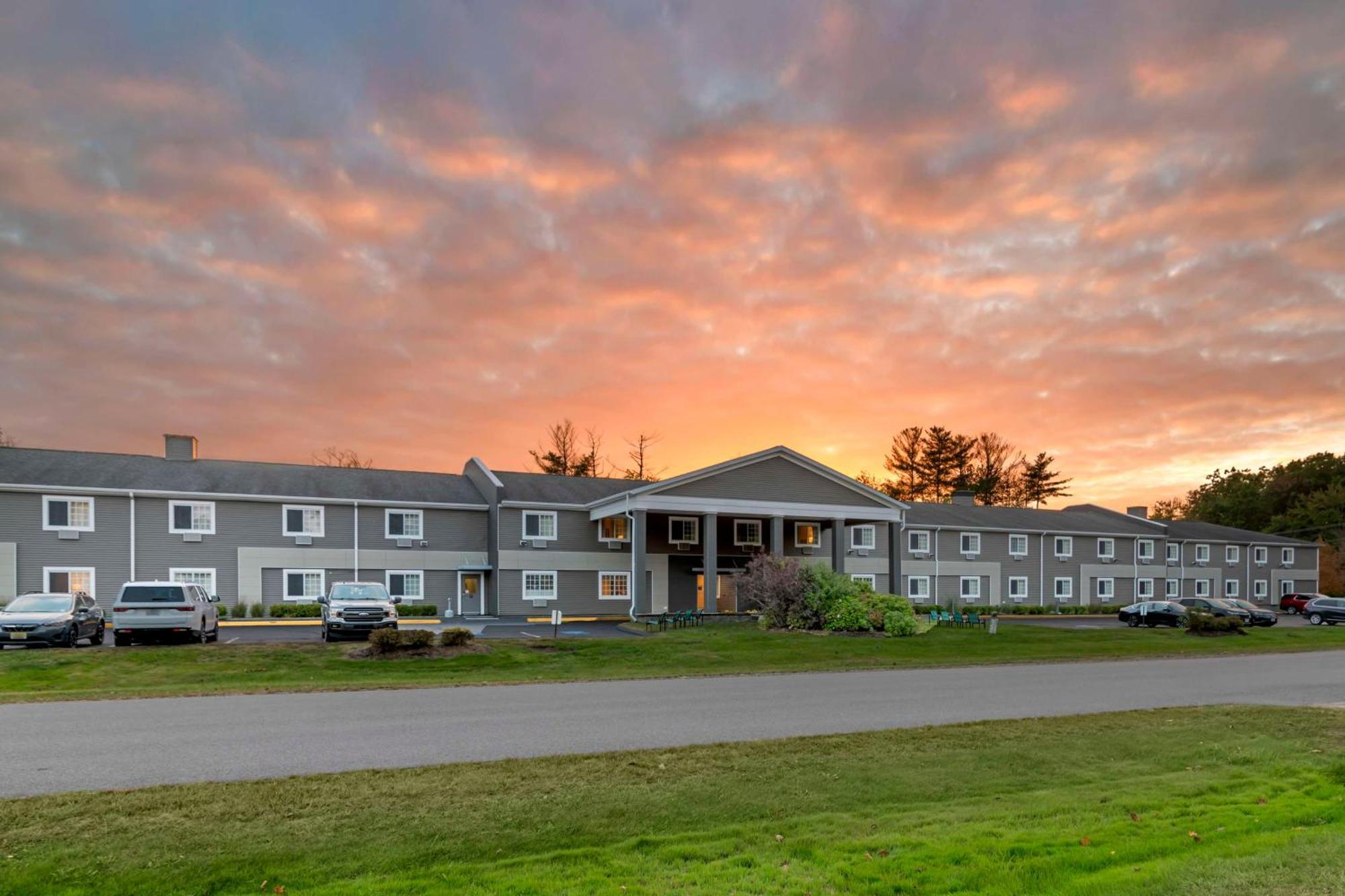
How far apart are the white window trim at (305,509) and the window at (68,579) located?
264 inches

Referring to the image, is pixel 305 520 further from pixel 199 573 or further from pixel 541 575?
pixel 541 575

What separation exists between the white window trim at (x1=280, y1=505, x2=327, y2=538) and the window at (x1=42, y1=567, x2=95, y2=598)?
6.70m

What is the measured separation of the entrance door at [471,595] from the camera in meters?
38.6

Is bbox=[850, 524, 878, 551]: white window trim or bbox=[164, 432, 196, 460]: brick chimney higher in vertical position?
bbox=[164, 432, 196, 460]: brick chimney

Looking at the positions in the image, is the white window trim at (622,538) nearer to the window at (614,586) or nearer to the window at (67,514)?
the window at (614,586)

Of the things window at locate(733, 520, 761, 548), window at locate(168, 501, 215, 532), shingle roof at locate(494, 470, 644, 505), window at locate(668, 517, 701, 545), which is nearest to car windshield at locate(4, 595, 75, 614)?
window at locate(168, 501, 215, 532)

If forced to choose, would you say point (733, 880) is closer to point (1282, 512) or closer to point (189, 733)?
point (189, 733)

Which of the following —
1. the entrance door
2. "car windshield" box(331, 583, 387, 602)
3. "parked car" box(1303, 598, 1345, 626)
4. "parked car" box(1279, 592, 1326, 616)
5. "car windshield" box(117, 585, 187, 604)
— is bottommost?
"parked car" box(1279, 592, 1326, 616)

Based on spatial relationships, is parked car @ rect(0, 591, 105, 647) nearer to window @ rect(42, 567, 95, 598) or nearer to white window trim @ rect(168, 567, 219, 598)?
window @ rect(42, 567, 95, 598)

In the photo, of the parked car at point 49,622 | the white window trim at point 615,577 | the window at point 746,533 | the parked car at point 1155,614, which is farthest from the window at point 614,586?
the parked car at point 1155,614

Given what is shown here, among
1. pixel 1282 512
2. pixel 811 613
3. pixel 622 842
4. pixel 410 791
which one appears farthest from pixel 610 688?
pixel 1282 512

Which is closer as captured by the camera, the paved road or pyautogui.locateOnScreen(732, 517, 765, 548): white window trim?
the paved road

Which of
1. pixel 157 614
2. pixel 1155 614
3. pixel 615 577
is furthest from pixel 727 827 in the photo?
pixel 1155 614

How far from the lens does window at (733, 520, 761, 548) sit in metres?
42.6
